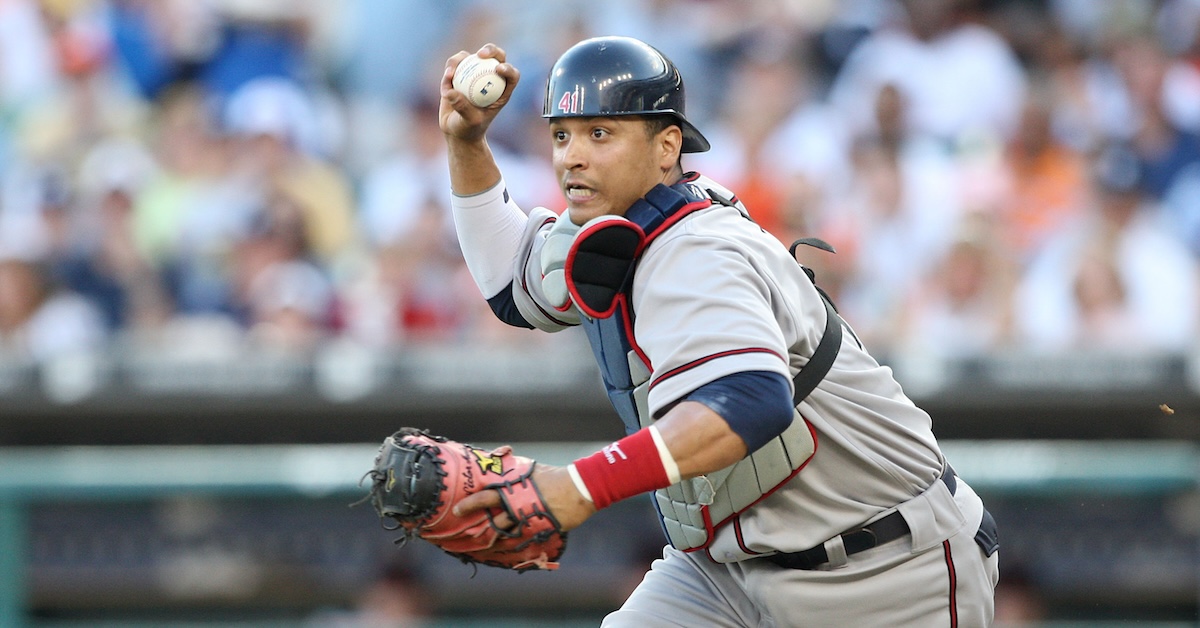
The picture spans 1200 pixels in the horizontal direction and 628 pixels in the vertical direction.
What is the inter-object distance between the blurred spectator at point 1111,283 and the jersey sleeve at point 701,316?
3.78 meters

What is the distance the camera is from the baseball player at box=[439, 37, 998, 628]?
2729 mm

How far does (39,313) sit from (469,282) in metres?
1.93

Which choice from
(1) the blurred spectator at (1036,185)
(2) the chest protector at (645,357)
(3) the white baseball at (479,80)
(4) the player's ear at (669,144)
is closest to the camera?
(2) the chest protector at (645,357)

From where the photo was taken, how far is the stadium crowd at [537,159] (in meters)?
6.44

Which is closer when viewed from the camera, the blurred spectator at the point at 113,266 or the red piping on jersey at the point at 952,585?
the red piping on jersey at the point at 952,585

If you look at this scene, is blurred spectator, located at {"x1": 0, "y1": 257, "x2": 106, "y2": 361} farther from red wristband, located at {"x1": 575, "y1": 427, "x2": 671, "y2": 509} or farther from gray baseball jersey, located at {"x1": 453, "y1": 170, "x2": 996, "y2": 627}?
red wristband, located at {"x1": 575, "y1": 427, "x2": 671, "y2": 509}

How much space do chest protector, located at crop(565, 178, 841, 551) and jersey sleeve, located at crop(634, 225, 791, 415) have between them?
2.3 inches

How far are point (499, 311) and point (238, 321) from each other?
11.6 feet

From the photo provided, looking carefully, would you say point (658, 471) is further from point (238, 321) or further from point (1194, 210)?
point (1194, 210)

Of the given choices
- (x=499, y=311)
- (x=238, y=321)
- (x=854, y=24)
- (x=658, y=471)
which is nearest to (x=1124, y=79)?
(x=854, y=24)

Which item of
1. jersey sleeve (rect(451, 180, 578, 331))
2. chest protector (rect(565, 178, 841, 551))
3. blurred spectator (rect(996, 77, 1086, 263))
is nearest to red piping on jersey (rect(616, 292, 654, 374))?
chest protector (rect(565, 178, 841, 551))

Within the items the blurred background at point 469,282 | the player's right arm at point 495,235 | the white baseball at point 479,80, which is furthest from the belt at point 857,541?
the blurred background at point 469,282

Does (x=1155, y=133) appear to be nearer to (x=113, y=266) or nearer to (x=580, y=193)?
(x=113, y=266)

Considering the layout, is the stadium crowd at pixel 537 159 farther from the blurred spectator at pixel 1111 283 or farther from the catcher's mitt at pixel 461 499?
the catcher's mitt at pixel 461 499
